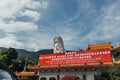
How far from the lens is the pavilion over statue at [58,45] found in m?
48.8

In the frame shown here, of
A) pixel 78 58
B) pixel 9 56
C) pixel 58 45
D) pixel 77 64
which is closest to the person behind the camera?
pixel 77 64

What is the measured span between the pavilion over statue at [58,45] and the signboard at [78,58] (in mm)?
6341

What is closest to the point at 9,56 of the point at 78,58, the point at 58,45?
the point at 58,45

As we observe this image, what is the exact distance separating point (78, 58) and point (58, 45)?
1173 centimetres

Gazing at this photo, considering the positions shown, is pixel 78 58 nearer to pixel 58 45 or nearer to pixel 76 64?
pixel 76 64

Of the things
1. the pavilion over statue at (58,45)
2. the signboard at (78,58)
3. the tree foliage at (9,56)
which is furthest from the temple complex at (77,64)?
the tree foliage at (9,56)

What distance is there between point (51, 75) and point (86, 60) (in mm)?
7908

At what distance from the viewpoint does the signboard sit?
1418 inches

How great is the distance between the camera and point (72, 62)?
38.6 meters

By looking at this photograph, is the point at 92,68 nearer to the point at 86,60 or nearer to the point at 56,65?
the point at 86,60

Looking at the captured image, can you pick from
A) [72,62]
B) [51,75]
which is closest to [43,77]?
[51,75]

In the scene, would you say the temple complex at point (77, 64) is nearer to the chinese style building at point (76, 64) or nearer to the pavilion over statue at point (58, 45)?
the chinese style building at point (76, 64)

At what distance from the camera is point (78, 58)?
3841 cm

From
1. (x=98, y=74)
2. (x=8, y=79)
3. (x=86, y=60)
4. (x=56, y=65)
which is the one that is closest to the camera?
(x=8, y=79)
